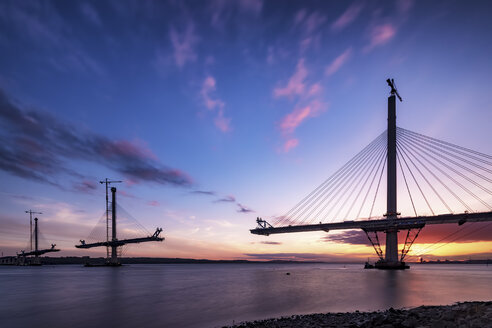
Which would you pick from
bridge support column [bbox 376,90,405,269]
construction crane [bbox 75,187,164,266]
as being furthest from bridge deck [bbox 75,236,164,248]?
bridge support column [bbox 376,90,405,269]

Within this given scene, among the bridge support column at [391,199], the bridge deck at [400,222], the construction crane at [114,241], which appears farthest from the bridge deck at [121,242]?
the bridge support column at [391,199]

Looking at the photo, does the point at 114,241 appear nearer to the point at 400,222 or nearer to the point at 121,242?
the point at 121,242

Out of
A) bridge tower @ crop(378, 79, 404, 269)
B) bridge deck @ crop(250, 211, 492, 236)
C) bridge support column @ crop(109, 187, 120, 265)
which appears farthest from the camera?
bridge support column @ crop(109, 187, 120, 265)

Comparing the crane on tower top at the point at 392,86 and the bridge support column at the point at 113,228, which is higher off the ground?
the crane on tower top at the point at 392,86

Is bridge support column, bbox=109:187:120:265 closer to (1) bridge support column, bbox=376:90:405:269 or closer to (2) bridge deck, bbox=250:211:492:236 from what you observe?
(2) bridge deck, bbox=250:211:492:236

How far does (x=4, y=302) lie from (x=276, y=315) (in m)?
27.1

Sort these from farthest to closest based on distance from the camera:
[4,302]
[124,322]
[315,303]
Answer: [4,302] < [315,303] < [124,322]

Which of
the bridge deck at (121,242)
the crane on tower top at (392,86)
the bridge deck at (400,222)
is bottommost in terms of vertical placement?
the bridge deck at (121,242)

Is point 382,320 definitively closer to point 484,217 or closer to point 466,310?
point 466,310

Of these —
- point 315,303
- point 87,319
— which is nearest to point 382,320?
point 315,303

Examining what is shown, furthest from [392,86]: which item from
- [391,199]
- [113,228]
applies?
[113,228]

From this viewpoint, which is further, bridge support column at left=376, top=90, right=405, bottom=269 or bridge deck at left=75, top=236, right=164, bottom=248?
bridge deck at left=75, top=236, right=164, bottom=248

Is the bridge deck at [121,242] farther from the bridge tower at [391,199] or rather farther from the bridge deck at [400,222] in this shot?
the bridge tower at [391,199]

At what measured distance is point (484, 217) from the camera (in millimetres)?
53594
